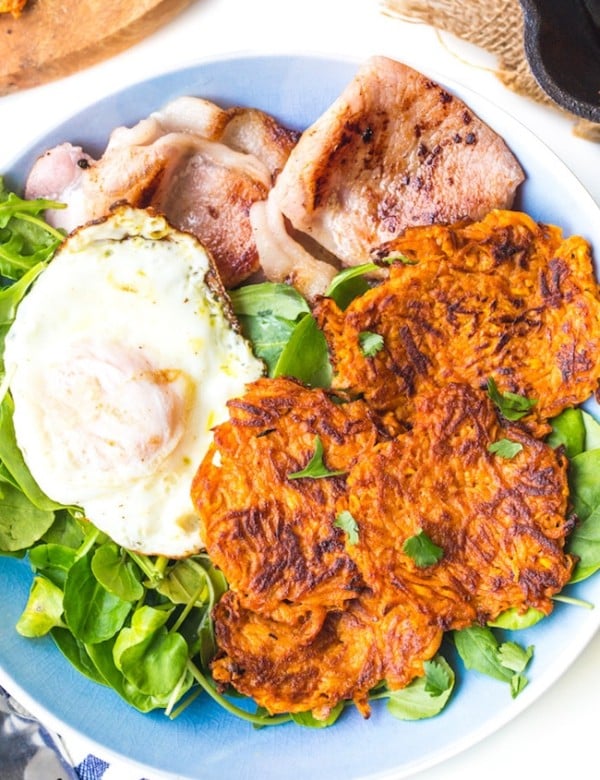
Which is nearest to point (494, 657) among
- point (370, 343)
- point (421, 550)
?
point (421, 550)

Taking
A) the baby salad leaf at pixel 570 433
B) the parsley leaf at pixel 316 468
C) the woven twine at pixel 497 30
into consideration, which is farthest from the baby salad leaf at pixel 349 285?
the woven twine at pixel 497 30

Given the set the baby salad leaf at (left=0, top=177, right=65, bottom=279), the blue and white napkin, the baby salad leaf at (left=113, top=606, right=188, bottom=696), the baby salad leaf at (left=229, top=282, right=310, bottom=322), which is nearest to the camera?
the baby salad leaf at (left=113, top=606, right=188, bottom=696)

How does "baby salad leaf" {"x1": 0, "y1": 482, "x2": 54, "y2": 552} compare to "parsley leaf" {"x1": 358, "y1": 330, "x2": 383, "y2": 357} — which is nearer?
"parsley leaf" {"x1": 358, "y1": 330, "x2": 383, "y2": 357}

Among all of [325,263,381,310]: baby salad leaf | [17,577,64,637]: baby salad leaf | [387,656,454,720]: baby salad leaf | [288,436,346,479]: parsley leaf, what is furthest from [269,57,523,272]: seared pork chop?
[17,577,64,637]: baby salad leaf

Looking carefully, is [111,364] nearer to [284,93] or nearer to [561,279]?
[284,93]

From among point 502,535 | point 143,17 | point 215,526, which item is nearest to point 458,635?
point 502,535

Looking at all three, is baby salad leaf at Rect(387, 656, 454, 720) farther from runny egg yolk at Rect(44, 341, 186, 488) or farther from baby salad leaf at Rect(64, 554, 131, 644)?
runny egg yolk at Rect(44, 341, 186, 488)
